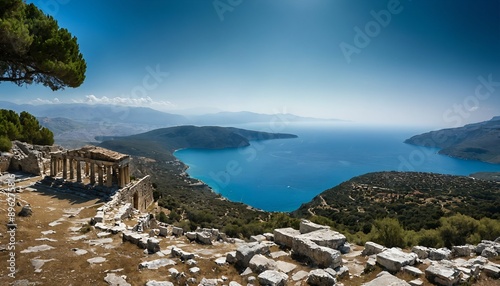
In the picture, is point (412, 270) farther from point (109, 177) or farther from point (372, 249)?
point (109, 177)

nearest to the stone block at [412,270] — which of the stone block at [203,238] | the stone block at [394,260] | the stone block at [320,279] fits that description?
the stone block at [394,260]

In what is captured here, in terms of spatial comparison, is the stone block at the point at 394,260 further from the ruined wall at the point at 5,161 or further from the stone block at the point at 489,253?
the ruined wall at the point at 5,161

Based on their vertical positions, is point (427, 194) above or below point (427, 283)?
below

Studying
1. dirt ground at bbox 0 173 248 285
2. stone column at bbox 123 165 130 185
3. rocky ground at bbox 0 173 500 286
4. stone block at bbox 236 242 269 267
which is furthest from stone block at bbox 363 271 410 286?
stone column at bbox 123 165 130 185

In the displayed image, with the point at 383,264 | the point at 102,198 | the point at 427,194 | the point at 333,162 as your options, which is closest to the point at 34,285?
the point at 383,264

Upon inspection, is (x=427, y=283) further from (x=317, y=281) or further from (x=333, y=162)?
(x=333, y=162)

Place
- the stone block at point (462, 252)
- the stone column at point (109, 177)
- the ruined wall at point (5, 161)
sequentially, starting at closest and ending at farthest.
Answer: the stone block at point (462, 252)
the stone column at point (109, 177)
the ruined wall at point (5, 161)
